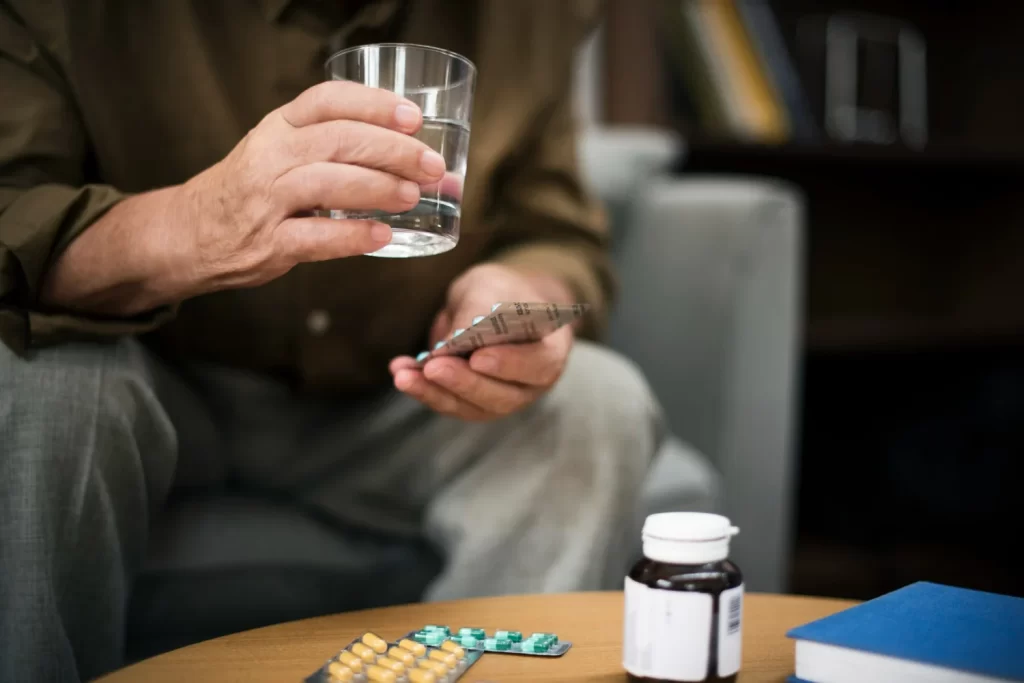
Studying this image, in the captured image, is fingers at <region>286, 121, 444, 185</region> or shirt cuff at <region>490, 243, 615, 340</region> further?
shirt cuff at <region>490, 243, 615, 340</region>

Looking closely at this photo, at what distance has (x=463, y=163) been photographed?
668mm

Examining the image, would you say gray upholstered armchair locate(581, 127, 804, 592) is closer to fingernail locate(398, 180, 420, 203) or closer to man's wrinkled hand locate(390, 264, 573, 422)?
man's wrinkled hand locate(390, 264, 573, 422)

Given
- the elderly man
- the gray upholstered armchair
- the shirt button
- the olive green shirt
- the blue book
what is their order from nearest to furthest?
the blue book
the elderly man
the olive green shirt
the shirt button
the gray upholstered armchair

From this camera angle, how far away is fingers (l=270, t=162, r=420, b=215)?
0.60 meters

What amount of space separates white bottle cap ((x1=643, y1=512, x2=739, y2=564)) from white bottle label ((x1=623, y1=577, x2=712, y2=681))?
0.06 ft

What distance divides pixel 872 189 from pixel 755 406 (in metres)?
1.25

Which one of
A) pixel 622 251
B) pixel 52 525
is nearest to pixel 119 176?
pixel 52 525

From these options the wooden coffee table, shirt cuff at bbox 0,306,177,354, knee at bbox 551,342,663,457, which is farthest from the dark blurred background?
the wooden coffee table

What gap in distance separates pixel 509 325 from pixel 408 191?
12cm

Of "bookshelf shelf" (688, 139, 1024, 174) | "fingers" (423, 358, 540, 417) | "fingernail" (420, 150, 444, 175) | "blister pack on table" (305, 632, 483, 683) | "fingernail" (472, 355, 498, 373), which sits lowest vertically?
"blister pack on table" (305, 632, 483, 683)

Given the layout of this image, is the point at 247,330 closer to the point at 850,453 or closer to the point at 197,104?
the point at 197,104

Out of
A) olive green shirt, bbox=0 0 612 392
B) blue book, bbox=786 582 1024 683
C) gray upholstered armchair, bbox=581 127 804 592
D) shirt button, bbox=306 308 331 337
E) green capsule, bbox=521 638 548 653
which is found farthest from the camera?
gray upholstered armchair, bbox=581 127 804 592

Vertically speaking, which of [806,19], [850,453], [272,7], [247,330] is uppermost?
[806,19]

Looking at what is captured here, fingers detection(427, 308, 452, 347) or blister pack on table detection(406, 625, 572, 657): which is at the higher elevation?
fingers detection(427, 308, 452, 347)
